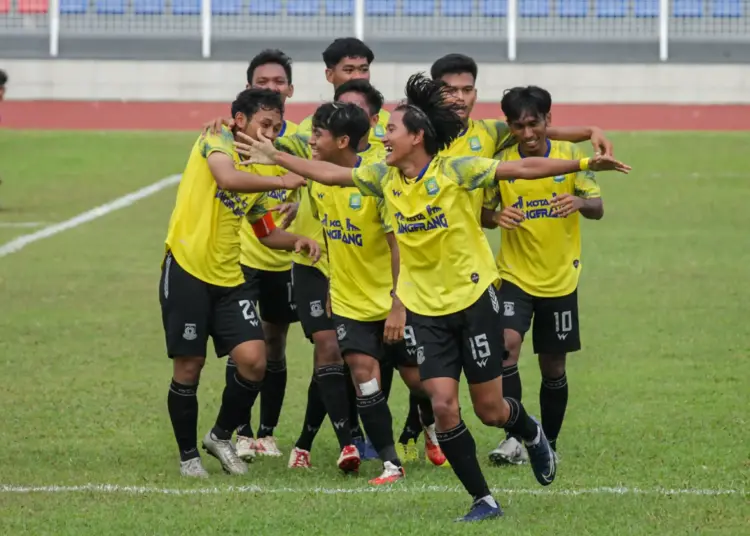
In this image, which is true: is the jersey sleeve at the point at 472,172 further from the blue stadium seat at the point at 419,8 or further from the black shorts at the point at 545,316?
the blue stadium seat at the point at 419,8

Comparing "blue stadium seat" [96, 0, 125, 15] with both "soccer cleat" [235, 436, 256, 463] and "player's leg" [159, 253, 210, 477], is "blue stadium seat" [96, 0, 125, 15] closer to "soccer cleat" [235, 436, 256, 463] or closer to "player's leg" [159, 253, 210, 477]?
"soccer cleat" [235, 436, 256, 463]

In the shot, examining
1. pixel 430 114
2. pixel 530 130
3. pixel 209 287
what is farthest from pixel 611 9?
pixel 430 114

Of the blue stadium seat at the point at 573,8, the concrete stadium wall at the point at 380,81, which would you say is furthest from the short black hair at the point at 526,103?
the blue stadium seat at the point at 573,8

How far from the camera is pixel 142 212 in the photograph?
21391 millimetres

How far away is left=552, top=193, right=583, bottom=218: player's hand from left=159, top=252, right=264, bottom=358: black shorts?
171 centimetres

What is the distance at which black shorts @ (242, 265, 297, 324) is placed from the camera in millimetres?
8891

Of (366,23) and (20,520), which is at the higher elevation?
(366,23)

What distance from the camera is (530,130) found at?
815 centimetres

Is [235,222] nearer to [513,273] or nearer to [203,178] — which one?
[203,178]

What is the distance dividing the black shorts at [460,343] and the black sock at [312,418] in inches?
60.0

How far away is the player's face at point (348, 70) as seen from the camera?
364 inches

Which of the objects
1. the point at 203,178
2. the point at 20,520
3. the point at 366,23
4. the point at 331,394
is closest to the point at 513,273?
the point at 331,394

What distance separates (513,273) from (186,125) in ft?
86.4

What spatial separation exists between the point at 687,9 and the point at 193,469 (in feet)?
99.3
